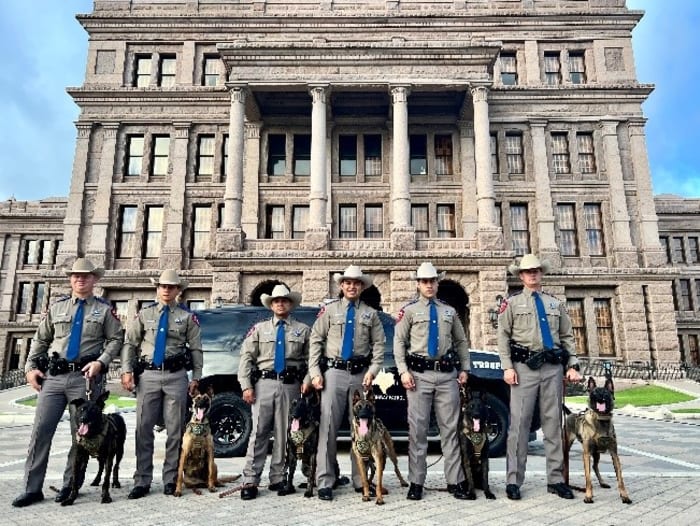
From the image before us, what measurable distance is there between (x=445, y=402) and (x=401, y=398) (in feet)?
7.83

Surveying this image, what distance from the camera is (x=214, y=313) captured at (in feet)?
29.2

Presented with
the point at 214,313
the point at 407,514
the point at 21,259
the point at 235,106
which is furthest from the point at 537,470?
the point at 21,259

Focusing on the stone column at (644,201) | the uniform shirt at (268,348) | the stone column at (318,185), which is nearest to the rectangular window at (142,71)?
the stone column at (318,185)

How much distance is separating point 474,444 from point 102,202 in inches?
1023

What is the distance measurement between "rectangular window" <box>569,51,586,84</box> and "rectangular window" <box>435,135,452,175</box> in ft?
26.1

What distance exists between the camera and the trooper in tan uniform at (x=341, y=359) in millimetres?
5523

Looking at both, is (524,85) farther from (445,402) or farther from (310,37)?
(445,402)

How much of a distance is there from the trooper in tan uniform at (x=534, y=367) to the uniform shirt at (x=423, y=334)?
1.52 ft

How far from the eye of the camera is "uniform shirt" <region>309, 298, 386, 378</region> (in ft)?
18.7

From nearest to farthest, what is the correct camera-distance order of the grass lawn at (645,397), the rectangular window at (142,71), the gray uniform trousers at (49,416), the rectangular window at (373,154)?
the gray uniform trousers at (49,416), the grass lawn at (645,397), the rectangular window at (373,154), the rectangular window at (142,71)

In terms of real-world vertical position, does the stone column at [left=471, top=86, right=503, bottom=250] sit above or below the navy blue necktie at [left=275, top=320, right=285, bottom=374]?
above

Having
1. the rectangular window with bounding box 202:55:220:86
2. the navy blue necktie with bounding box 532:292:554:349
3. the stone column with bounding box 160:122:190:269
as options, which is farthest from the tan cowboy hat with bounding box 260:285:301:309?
the rectangular window with bounding box 202:55:220:86

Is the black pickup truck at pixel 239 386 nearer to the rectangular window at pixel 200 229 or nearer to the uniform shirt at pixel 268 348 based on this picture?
the uniform shirt at pixel 268 348

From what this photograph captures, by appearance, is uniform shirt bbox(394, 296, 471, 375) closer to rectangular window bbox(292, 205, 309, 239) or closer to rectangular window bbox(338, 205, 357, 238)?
rectangular window bbox(338, 205, 357, 238)
